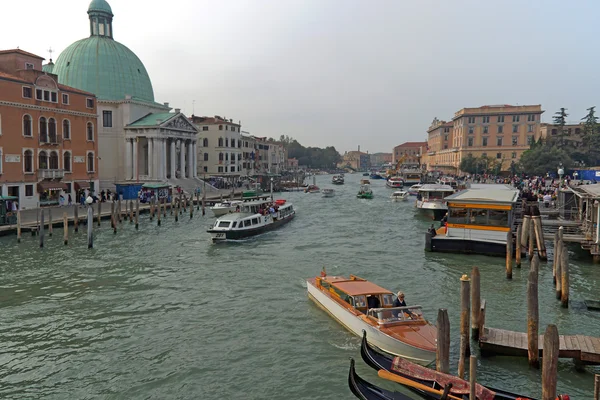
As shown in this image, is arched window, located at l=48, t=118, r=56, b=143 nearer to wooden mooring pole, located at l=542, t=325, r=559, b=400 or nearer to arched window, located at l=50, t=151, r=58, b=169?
arched window, located at l=50, t=151, r=58, b=169

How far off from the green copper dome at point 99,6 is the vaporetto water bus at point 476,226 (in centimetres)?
6572

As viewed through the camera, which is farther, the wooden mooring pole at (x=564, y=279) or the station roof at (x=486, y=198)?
the station roof at (x=486, y=198)

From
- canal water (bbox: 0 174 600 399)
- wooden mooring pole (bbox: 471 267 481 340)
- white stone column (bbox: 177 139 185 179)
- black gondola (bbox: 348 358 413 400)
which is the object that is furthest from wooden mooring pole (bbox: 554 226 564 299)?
white stone column (bbox: 177 139 185 179)

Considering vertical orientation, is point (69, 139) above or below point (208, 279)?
above

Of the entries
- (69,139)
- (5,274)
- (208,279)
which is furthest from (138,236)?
(69,139)

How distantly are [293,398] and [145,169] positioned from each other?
6375cm

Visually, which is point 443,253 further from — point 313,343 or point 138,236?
point 138,236

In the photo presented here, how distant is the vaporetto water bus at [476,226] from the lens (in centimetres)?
2539

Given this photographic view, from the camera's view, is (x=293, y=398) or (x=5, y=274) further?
(x=5, y=274)

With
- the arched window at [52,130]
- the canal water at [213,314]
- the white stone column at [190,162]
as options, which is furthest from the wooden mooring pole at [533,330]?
the white stone column at [190,162]

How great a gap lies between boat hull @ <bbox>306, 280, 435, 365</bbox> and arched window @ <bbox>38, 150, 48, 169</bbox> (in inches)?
1407

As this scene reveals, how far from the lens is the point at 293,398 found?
11047mm

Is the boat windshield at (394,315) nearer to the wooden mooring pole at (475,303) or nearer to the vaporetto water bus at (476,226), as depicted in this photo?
the wooden mooring pole at (475,303)

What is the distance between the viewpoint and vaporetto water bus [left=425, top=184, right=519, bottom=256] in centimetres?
2539
